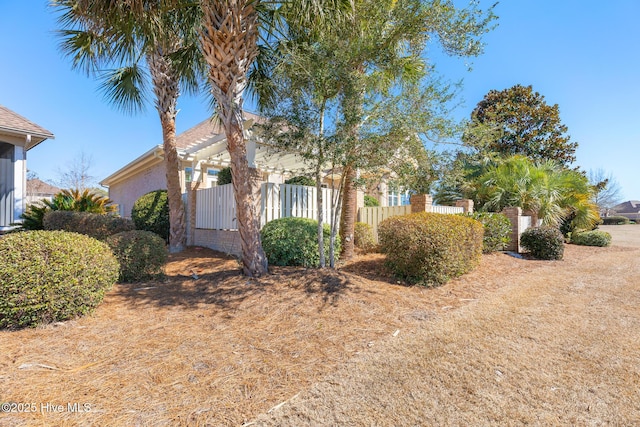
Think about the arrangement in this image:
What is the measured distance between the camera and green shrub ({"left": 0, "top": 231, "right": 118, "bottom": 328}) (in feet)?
11.3

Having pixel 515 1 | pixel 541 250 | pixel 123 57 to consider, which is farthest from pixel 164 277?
pixel 541 250

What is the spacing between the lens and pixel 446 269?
6.14 metres

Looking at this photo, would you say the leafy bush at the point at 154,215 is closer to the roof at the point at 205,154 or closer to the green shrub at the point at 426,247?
the roof at the point at 205,154

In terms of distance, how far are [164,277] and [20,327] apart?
99.5 inches

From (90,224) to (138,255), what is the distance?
324cm

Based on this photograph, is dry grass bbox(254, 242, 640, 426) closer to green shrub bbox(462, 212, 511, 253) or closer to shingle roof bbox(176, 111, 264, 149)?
green shrub bbox(462, 212, 511, 253)

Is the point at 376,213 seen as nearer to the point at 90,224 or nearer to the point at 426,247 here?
the point at 426,247

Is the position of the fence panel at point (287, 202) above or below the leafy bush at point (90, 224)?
above

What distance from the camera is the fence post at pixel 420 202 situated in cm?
916

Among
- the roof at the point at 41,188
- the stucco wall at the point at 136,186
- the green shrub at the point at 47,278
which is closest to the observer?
the green shrub at the point at 47,278

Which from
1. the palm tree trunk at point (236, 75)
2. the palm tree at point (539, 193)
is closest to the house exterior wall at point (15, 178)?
the palm tree trunk at point (236, 75)

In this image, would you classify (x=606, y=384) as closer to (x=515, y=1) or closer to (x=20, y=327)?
(x=20, y=327)

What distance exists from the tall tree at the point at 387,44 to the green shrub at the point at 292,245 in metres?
1.61

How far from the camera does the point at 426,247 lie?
600 centimetres
